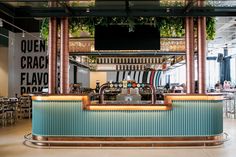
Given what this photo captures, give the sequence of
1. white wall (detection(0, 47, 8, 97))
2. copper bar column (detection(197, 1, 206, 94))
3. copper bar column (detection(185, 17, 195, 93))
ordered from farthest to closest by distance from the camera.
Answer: white wall (detection(0, 47, 8, 97)) → copper bar column (detection(185, 17, 195, 93)) → copper bar column (detection(197, 1, 206, 94))

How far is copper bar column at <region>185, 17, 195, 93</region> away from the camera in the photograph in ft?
26.2

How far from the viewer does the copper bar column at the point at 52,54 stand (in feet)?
26.5

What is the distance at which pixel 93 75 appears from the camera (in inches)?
950

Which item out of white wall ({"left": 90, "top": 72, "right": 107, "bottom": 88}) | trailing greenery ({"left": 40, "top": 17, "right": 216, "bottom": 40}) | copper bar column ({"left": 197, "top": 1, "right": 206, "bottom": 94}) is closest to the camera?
copper bar column ({"left": 197, "top": 1, "right": 206, "bottom": 94})

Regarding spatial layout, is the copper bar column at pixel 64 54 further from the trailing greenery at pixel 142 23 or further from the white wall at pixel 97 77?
the white wall at pixel 97 77

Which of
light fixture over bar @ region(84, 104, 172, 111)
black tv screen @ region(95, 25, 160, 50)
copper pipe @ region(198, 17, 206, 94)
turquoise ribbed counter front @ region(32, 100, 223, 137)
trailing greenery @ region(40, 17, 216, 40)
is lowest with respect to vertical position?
turquoise ribbed counter front @ region(32, 100, 223, 137)

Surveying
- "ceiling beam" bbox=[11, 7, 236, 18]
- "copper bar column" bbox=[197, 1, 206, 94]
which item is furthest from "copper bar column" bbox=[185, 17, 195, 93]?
"ceiling beam" bbox=[11, 7, 236, 18]

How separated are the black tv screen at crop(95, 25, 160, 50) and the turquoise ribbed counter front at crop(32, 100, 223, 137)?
7.13ft

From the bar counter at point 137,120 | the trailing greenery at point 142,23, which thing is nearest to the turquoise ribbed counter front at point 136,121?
the bar counter at point 137,120

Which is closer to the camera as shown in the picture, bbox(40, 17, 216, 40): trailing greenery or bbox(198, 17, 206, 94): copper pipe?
bbox(198, 17, 206, 94): copper pipe

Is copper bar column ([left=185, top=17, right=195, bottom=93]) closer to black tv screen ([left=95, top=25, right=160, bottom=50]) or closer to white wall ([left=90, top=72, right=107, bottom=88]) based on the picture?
black tv screen ([left=95, top=25, right=160, bottom=50])

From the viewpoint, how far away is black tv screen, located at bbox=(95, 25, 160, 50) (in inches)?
345

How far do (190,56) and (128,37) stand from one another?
1892mm

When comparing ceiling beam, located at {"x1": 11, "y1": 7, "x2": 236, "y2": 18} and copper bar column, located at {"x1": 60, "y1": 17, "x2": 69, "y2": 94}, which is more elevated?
ceiling beam, located at {"x1": 11, "y1": 7, "x2": 236, "y2": 18}
